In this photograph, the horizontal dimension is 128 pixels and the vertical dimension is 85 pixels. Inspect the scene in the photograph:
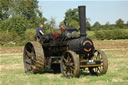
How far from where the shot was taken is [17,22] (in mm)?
55969

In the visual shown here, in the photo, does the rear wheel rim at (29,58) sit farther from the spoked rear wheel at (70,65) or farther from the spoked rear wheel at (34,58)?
the spoked rear wheel at (70,65)

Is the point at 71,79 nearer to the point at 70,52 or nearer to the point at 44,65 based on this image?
the point at 70,52

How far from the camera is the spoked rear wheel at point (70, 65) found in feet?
31.8

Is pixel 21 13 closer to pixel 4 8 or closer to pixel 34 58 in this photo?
pixel 4 8

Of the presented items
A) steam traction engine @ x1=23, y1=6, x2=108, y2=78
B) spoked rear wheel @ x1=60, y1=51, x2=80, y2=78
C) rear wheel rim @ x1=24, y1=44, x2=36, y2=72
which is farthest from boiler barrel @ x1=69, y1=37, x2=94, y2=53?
rear wheel rim @ x1=24, y1=44, x2=36, y2=72

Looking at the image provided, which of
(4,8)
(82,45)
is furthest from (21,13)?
(82,45)

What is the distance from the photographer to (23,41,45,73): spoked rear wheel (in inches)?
446

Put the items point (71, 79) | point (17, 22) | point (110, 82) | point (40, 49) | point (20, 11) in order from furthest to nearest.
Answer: point (20, 11)
point (17, 22)
point (40, 49)
point (71, 79)
point (110, 82)

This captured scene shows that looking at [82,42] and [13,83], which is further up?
[82,42]

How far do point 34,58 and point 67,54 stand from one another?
1.94m

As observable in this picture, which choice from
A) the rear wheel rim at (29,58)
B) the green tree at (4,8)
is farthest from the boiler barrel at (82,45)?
the green tree at (4,8)

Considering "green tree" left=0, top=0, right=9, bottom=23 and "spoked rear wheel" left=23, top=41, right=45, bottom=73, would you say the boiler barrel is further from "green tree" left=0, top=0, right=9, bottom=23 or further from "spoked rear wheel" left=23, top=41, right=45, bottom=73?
"green tree" left=0, top=0, right=9, bottom=23

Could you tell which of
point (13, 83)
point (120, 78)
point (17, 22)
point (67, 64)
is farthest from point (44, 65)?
point (17, 22)

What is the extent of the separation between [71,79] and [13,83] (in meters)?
1.98
